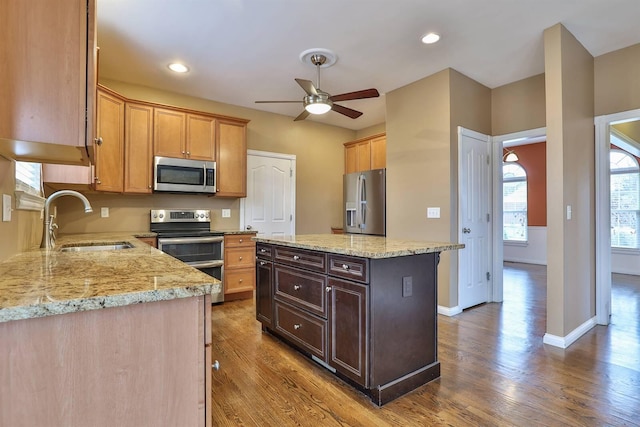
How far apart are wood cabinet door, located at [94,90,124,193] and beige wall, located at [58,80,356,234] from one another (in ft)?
1.42

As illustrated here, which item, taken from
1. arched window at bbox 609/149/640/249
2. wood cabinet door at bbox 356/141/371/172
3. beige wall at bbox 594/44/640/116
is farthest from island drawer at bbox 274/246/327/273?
arched window at bbox 609/149/640/249

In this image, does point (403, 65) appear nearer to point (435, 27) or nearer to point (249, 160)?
point (435, 27)

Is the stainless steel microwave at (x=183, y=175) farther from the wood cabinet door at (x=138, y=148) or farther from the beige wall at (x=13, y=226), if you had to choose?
the beige wall at (x=13, y=226)

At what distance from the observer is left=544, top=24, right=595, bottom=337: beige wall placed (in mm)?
2740

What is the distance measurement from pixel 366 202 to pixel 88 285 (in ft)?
12.7

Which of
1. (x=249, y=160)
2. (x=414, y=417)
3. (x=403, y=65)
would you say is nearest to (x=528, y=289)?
(x=403, y=65)

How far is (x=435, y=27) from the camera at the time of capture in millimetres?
2793

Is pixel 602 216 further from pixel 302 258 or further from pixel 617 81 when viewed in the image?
pixel 302 258

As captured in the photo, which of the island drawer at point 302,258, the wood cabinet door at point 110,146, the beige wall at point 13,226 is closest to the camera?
the beige wall at point 13,226

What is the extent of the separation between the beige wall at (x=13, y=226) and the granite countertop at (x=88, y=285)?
0.50ft

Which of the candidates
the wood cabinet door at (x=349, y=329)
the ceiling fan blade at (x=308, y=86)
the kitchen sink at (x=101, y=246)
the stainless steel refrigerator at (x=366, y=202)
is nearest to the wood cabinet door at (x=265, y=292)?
the wood cabinet door at (x=349, y=329)

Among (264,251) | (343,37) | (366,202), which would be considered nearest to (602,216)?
(366,202)

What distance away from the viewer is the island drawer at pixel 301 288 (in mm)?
2229

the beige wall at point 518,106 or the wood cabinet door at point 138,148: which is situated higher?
the beige wall at point 518,106
